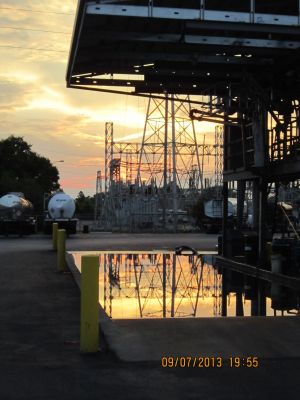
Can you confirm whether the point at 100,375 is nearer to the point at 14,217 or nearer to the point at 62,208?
the point at 62,208

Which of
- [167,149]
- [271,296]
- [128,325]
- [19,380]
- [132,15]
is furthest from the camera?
[167,149]

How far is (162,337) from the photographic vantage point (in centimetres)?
794

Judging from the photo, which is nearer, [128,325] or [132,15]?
[128,325]

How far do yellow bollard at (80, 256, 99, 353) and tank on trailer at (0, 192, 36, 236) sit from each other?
3430 centimetres

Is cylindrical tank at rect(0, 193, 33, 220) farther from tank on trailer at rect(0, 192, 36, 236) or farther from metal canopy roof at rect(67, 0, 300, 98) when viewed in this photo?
metal canopy roof at rect(67, 0, 300, 98)

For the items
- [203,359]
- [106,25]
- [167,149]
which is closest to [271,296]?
[203,359]

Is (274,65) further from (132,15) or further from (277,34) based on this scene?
(132,15)

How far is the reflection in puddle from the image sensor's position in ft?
34.8

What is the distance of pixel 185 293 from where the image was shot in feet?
41.4

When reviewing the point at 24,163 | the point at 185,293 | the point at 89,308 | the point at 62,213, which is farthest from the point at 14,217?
the point at 24,163

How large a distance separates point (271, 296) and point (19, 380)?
24.9ft

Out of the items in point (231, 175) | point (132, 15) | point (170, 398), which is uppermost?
point (132, 15)

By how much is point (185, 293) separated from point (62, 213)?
29.8 m

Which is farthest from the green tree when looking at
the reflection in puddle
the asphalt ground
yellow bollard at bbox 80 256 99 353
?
yellow bollard at bbox 80 256 99 353
